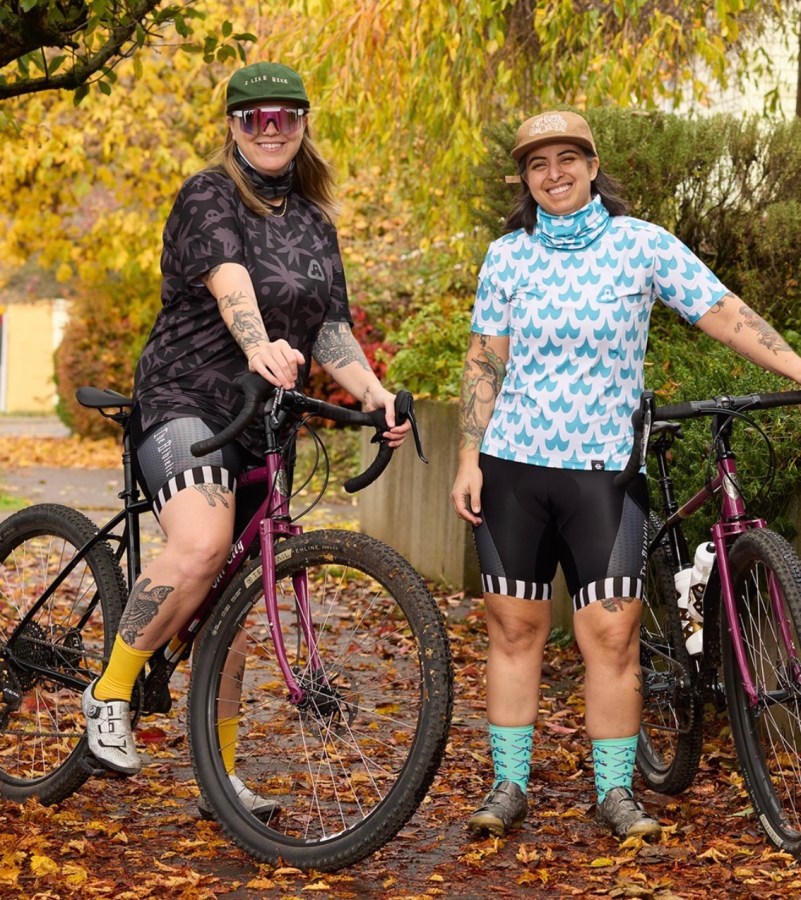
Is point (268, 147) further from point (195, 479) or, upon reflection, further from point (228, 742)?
point (228, 742)

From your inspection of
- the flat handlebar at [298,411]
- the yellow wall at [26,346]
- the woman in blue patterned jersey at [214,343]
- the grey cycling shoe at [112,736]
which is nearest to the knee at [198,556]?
the woman in blue patterned jersey at [214,343]

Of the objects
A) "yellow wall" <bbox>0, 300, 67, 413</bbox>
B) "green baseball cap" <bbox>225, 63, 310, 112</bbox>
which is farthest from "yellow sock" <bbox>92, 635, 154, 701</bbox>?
"yellow wall" <bbox>0, 300, 67, 413</bbox>

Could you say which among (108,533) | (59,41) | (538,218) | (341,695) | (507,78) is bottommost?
(341,695)

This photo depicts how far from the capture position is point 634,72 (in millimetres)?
8555

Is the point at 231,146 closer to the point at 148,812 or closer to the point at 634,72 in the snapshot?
the point at 148,812

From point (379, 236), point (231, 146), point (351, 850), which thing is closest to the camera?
point (351, 850)

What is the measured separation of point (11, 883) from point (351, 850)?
85cm

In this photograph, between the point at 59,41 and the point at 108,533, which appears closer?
Result: the point at 108,533

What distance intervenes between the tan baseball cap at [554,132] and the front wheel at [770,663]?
3.82ft

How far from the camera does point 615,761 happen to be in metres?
4.34

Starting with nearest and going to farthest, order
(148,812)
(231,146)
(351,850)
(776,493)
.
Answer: (351,850) → (231,146) → (148,812) → (776,493)

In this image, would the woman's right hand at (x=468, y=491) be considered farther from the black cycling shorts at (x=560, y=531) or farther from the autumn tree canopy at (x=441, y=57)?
the autumn tree canopy at (x=441, y=57)

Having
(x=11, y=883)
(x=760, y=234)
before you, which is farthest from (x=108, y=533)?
(x=760, y=234)

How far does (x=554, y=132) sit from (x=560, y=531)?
43.3 inches
